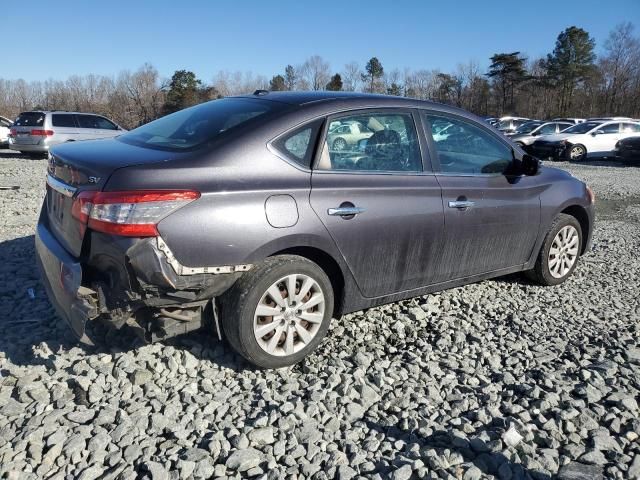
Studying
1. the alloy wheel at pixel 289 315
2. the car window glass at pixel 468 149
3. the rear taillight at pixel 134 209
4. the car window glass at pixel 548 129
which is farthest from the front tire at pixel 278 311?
the car window glass at pixel 548 129

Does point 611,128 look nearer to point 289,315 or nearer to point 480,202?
point 480,202

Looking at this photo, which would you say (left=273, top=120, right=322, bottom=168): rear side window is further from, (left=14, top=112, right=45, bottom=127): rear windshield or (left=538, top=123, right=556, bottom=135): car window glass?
(left=538, top=123, right=556, bottom=135): car window glass

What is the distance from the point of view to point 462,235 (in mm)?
3955

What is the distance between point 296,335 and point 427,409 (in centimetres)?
91

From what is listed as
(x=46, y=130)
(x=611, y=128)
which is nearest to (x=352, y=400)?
(x=46, y=130)

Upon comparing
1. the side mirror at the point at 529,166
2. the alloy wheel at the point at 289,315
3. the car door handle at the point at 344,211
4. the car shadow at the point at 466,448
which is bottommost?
the car shadow at the point at 466,448

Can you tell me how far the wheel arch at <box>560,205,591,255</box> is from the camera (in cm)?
510

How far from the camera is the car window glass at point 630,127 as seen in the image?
21734 millimetres

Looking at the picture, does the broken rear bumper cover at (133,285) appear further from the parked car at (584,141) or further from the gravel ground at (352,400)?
the parked car at (584,141)

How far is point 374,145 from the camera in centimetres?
362

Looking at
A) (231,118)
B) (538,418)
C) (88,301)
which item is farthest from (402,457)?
(231,118)

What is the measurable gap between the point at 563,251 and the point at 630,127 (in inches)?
806

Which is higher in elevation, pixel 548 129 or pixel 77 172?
pixel 548 129

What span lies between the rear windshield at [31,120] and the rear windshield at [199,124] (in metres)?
14.8
